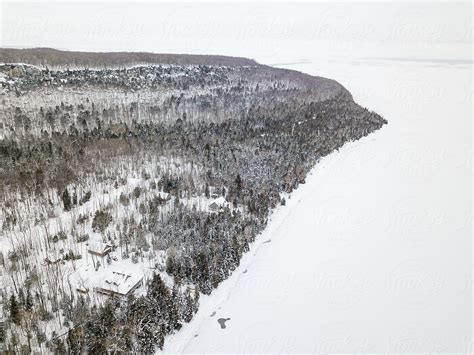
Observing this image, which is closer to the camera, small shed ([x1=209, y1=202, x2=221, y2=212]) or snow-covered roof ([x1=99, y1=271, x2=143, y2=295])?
snow-covered roof ([x1=99, y1=271, x2=143, y2=295])

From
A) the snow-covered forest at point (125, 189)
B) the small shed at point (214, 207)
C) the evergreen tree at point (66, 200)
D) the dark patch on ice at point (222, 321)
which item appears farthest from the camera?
the small shed at point (214, 207)

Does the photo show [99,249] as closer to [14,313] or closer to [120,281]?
[120,281]

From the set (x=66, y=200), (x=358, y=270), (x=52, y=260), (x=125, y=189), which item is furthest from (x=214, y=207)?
(x=52, y=260)

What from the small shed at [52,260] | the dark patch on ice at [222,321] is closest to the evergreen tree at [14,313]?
the small shed at [52,260]

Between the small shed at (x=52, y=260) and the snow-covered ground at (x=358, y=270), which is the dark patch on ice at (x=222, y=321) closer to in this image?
the snow-covered ground at (x=358, y=270)

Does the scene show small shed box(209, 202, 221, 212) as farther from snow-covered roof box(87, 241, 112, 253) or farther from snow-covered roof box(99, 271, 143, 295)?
snow-covered roof box(99, 271, 143, 295)

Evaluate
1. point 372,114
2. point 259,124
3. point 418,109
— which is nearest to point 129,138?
point 259,124

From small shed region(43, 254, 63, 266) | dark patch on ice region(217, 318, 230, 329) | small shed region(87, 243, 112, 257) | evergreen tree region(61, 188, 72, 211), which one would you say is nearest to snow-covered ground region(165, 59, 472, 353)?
dark patch on ice region(217, 318, 230, 329)
